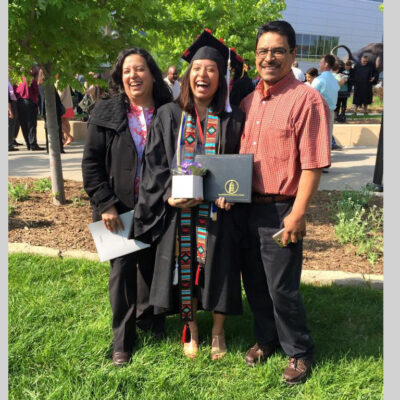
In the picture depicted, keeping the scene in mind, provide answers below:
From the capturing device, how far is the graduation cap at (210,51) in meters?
2.75

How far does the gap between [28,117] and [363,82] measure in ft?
43.6

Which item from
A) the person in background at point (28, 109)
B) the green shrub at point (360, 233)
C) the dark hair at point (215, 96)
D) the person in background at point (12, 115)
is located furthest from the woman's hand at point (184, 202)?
the person in background at point (28, 109)

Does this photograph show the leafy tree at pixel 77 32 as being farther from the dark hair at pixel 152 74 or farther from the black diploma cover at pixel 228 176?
the black diploma cover at pixel 228 176

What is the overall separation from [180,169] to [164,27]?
347cm

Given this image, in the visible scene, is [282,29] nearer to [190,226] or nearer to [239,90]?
[239,90]

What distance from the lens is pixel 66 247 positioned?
15.8 feet

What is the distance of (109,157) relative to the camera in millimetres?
2961

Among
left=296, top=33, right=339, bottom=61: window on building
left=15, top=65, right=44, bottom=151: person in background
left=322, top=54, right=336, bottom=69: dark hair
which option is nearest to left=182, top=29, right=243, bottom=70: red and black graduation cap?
left=322, top=54, right=336, bottom=69: dark hair

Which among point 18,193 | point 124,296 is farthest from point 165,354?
point 18,193

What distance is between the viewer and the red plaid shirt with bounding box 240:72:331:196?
2.51 meters

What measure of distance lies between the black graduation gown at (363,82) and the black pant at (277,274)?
654 inches

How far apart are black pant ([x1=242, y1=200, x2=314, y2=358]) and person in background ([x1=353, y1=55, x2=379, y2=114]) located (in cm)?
1662

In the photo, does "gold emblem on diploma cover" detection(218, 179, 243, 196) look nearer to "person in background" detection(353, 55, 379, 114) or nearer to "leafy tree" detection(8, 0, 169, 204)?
"leafy tree" detection(8, 0, 169, 204)

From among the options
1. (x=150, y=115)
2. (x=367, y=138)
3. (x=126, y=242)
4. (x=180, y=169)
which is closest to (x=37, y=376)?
(x=126, y=242)
